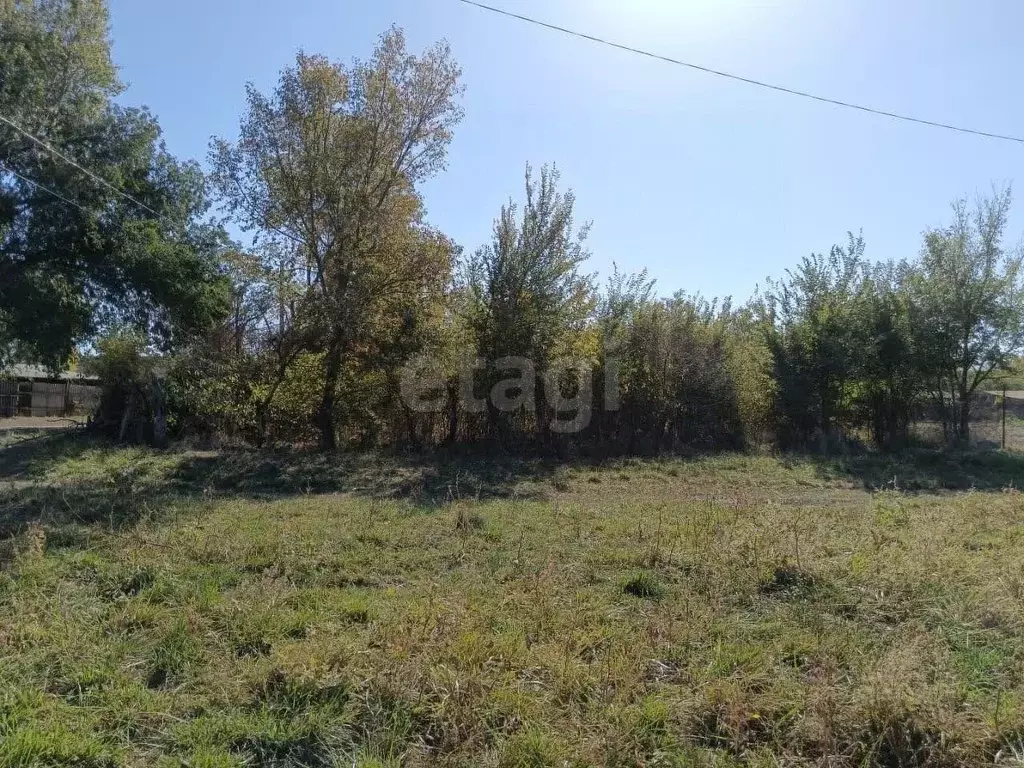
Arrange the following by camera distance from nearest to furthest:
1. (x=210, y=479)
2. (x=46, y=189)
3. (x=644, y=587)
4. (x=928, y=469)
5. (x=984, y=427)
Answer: (x=644, y=587), (x=210, y=479), (x=46, y=189), (x=928, y=469), (x=984, y=427)

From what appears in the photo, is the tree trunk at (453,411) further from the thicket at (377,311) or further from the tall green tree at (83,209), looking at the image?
the tall green tree at (83,209)

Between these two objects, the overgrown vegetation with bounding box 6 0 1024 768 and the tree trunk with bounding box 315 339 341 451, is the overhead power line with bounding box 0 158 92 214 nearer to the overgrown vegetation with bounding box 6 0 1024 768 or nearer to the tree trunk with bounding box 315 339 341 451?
the overgrown vegetation with bounding box 6 0 1024 768

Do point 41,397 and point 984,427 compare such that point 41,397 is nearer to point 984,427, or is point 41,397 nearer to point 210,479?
point 210,479

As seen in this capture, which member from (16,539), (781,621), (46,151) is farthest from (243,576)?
(46,151)

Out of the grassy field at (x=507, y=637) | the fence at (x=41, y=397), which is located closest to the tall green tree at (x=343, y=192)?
the grassy field at (x=507, y=637)

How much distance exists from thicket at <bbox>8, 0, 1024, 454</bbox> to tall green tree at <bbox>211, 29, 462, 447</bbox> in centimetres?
4

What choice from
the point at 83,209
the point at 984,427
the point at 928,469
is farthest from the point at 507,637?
the point at 984,427

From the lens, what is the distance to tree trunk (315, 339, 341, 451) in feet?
48.1

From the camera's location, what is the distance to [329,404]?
1488 centimetres

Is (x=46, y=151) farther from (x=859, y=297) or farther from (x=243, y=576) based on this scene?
(x=859, y=297)

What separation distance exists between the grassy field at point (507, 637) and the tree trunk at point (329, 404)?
263 inches

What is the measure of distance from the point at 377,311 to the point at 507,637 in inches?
420

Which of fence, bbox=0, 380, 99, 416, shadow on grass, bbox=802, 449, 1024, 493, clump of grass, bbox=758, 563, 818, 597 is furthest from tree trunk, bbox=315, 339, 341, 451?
fence, bbox=0, 380, 99, 416

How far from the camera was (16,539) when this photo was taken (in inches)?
254
